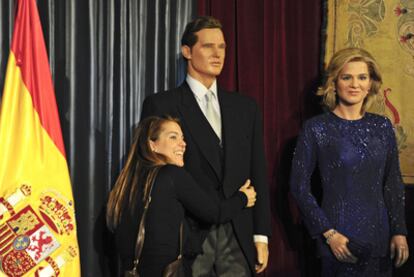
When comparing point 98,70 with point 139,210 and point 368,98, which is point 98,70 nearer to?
point 139,210

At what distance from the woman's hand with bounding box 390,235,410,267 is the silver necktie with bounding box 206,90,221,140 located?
1.05 metres

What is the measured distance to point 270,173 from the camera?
162 inches

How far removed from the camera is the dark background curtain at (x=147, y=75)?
3602 mm

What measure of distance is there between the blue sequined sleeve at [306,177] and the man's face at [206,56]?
2.00ft

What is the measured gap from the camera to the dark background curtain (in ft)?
11.8

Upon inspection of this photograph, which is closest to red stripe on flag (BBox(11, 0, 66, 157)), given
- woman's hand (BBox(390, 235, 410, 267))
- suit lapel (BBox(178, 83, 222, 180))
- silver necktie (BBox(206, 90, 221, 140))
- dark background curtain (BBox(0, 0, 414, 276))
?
dark background curtain (BBox(0, 0, 414, 276))

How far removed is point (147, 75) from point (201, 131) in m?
0.72

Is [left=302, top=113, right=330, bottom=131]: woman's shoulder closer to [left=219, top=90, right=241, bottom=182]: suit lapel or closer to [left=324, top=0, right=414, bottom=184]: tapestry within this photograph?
[left=219, top=90, right=241, bottom=182]: suit lapel

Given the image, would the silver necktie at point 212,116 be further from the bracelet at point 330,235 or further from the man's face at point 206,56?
the bracelet at point 330,235

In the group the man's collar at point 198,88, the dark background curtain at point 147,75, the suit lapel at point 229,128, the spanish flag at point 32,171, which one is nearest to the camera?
the spanish flag at point 32,171

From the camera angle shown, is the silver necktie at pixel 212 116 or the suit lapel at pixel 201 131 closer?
the suit lapel at pixel 201 131

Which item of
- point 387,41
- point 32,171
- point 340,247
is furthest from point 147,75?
point 387,41

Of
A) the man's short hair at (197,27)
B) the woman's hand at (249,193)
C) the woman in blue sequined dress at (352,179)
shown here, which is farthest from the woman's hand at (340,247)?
the man's short hair at (197,27)

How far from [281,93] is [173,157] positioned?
1.39 m
